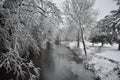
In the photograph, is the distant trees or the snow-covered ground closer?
the snow-covered ground

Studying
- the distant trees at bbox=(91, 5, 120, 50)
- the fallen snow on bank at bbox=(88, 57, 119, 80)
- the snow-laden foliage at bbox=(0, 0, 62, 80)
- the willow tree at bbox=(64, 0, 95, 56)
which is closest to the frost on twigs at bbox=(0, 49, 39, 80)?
the snow-laden foliage at bbox=(0, 0, 62, 80)

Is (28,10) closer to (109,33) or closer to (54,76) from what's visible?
(54,76)

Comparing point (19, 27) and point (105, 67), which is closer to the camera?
point (19, 27)

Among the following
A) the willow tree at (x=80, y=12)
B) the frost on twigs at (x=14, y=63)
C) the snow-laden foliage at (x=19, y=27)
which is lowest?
the frost on twigs at (x=14, y=63)

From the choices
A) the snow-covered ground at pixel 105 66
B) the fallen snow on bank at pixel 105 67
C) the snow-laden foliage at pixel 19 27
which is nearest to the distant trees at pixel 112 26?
the snow-covered ground at pixel 105 66

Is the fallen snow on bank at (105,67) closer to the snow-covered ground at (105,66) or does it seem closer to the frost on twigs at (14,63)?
the snow-covered ground at (105,66)

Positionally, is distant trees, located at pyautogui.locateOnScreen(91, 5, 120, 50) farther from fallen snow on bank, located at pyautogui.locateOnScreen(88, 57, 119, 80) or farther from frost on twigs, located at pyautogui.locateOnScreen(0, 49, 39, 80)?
frost on twigs, located at pyautogui.locateOnScreen(0, 49, 39, 80)

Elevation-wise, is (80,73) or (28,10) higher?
(28,10)

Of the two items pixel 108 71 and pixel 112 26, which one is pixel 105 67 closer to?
pixel 108 71

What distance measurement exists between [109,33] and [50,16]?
1483cm

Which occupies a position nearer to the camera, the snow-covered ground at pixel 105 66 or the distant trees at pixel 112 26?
the snow-covered ground at pixel 105 66

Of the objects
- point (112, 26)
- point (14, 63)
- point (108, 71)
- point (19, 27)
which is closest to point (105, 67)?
point (108, 71)

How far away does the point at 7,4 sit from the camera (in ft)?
13.0

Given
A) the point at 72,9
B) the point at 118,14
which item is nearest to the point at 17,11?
the point at 72,9
